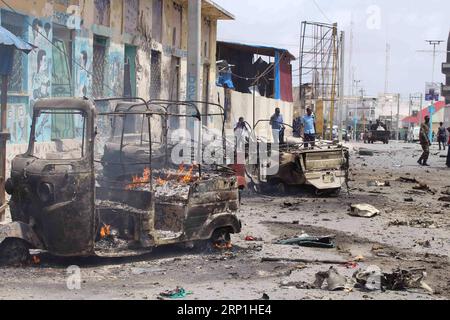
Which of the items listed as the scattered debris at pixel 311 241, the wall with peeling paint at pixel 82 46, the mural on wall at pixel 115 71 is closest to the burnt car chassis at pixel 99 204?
the scattered debris at pixel 311 241

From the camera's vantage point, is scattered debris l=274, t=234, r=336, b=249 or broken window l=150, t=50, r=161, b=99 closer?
scattered debris l=274, t=234, r=336, b=249

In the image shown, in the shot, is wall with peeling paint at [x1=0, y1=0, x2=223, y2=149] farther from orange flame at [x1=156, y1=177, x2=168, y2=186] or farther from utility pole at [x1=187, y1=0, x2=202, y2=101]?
orange flame at [x1=156, y1=177, x2=168, y2=186]

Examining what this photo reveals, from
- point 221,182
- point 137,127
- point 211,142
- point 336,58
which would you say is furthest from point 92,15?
point 336,58

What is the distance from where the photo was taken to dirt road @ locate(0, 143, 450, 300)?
6.63 meters

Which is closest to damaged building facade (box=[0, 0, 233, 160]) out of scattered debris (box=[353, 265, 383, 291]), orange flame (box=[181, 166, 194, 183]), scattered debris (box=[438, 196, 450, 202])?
orange flame (box=[181, 166, 194, 183])

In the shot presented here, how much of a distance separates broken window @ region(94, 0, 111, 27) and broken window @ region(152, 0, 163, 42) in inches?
142

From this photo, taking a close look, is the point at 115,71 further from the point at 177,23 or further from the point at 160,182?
the point at 160,182

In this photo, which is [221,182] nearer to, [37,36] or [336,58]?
[37,36]

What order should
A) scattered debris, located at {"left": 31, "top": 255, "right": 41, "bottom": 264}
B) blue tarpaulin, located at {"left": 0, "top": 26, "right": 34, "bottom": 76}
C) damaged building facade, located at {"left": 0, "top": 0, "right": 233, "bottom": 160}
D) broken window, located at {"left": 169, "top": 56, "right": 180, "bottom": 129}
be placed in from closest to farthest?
scattered debris, located at {"left": 31, "top": 255, "right": 41, "bottom": 264}
blue tarpaulin, located at {"left": 0, "top": 26, "right": 34, "bottom": 76}
damaged building facade, located at {"left": 0, "top": 0, "right": 233, "bottom": 160}
broken window, located at {"left": 169, "top": 56, "right": 180, "bottom": 129}

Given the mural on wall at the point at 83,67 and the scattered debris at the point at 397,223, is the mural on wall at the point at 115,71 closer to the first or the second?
the mural on wall at the point at 83,67

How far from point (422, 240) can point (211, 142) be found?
18.9 feet

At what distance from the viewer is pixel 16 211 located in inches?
301

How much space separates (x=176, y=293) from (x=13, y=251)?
6.83 feet

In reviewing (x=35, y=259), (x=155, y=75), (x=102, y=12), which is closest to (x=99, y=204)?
(x=35, y=259)
